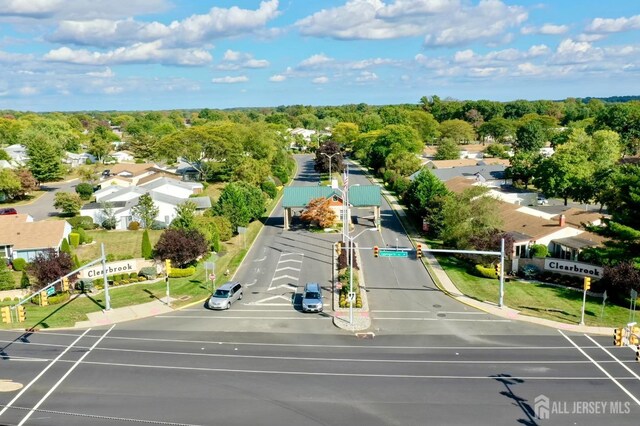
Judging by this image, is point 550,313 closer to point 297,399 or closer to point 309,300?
point 309,300

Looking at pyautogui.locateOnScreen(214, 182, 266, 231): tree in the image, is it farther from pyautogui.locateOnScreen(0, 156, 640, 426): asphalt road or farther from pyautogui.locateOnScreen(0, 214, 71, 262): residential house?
pyautogui.locateOnScreen(0, 156, 640, 426): asphalt road

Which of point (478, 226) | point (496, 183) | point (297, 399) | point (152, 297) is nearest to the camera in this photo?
point (297, 399)

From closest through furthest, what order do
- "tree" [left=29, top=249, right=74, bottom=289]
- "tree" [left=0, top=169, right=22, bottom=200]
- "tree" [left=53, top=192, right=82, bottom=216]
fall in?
1. "tree" [left=29, top=249, right=74, bottom=289]
2. "tree" [left=53, top=192, right=82, bottom=216]
3. "tree" [left=0, top=169, right=22, bottom=200]

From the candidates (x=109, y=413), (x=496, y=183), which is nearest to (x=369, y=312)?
(x=109, y=413)

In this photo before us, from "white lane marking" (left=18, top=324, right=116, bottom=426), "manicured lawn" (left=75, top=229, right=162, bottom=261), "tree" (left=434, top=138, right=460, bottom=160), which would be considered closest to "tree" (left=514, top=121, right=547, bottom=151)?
"tree" (left=434, top=138, right=460, bottom=160)

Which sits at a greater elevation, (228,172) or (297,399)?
(228,172)

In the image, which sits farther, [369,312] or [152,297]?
[152,297]

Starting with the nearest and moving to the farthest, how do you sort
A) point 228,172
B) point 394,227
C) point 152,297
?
1. point 152,297
2. point 394,227
3. point 228,172
